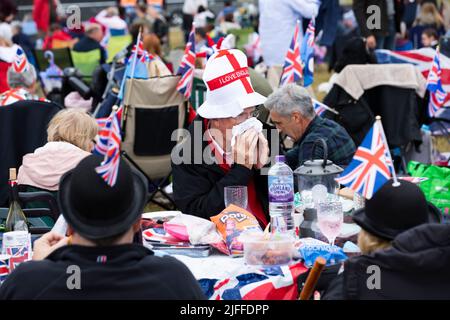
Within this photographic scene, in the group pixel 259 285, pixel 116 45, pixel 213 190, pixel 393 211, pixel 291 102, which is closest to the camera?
pixel 393 211

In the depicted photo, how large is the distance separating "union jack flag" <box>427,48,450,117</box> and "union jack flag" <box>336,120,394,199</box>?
4.22m

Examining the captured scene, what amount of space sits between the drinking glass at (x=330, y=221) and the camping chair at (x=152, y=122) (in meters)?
4.08

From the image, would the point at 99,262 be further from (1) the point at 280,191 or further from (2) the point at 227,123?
(2) the point at 227,123

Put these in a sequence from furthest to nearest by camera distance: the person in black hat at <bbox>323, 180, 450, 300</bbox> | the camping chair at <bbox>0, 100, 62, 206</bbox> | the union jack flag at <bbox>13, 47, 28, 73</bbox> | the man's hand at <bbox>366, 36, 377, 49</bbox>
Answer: the man's hand at <bbox>366, 36, 377, 49</bbox> → the union jack flag at <bbox>13, 47, 28, 73</bbox> → the camping chair at <bbox>0, 100, 62, 206</bbox> → the person in black hat at <bbox>323, 180, 450, 300</bbox>

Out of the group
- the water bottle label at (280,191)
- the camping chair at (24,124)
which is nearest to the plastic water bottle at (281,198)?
the water bottle label at (280,191)

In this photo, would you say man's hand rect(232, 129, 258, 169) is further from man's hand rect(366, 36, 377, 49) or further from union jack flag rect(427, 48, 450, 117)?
man's hand rect(366, 36, 377, 49)

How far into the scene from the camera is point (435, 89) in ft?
25.6

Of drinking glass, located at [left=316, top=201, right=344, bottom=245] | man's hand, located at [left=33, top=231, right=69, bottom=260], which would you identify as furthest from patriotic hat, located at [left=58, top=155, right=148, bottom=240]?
drinking glass, located at [left=316, top=201, right=344, bottom=245]

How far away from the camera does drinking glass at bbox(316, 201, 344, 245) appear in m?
3.97

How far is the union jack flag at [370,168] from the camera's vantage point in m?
3.40

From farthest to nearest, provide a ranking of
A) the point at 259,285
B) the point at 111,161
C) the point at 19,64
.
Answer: the point at 19,64, the point at 259,285, the point at 111,161

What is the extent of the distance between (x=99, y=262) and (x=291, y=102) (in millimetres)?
3158

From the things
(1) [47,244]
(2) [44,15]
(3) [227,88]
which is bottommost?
(2) [44,15]

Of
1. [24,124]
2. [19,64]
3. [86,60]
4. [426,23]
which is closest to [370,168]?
[24,124]
